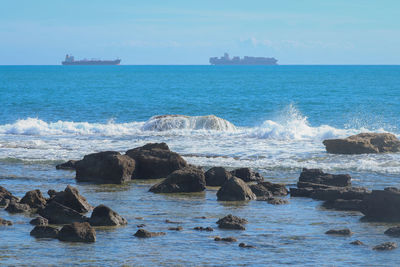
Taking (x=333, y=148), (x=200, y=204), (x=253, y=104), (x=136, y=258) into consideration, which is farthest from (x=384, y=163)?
(x=253, y=104)

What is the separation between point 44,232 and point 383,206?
6649 millimetres

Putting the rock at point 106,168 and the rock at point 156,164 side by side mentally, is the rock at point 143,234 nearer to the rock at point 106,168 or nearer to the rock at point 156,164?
the rock at point 106,168

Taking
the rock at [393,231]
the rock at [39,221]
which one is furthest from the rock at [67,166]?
the rock at [393,231]

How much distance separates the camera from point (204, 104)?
66.3 m

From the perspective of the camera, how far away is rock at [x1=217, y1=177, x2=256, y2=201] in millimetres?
15711

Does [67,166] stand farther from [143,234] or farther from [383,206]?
[383,206]

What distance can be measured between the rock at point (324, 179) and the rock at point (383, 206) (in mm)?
3368

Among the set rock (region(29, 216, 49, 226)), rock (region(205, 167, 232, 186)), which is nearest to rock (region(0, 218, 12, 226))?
rock (region(29, 216, 49, 226))

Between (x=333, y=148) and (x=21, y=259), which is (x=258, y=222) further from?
(x=333, y=148)

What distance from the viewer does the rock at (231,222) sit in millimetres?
12562

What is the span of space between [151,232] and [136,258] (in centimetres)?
165

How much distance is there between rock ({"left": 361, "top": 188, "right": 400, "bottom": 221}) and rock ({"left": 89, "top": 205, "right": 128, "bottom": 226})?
4.94 metres

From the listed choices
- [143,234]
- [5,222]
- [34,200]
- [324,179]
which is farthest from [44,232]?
[324,179]

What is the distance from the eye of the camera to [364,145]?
2455 centimetres
